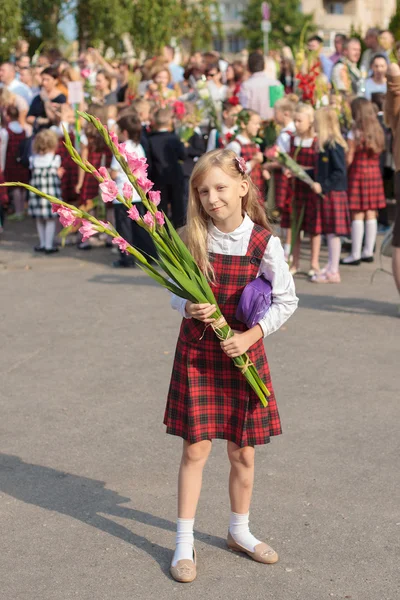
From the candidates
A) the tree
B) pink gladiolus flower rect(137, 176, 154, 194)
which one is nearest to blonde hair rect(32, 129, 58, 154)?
pink gladiolus flower rect(137, 176, 154, 194)

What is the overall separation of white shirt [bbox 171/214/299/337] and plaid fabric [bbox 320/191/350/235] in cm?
585

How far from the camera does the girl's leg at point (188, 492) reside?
400cm

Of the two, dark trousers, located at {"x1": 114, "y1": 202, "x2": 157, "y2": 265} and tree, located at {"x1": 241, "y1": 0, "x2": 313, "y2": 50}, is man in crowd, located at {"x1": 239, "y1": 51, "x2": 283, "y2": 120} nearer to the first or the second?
dark trousers, located at {"x1": 114, "y1": 202, "x2": 157, "y2": 265}

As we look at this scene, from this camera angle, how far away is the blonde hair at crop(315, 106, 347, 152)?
9.46 meters

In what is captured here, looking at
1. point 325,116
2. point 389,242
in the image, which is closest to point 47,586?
point 389,242

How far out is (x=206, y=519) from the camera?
448 centimetres

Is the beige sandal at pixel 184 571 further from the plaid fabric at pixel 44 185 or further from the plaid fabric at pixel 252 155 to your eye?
the plaid fabric at pixel 44 185

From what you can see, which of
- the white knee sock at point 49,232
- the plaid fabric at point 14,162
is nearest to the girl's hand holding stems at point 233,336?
the white knee sock at point 49,232

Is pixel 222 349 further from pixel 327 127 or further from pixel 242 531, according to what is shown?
pixel 327 127

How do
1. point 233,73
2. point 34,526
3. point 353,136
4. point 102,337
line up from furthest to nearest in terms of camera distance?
point 233,73 → point 353,136 → point 102,337 → point 34,526

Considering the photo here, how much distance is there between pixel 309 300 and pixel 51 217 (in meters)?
3.89

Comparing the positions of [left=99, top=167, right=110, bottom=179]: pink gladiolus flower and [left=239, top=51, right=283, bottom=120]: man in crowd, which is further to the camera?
[left=239, top=51, right=283, bottom=120]: man in crowd

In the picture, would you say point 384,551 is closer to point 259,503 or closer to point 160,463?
point 259,503

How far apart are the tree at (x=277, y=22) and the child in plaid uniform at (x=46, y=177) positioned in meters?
62.9
